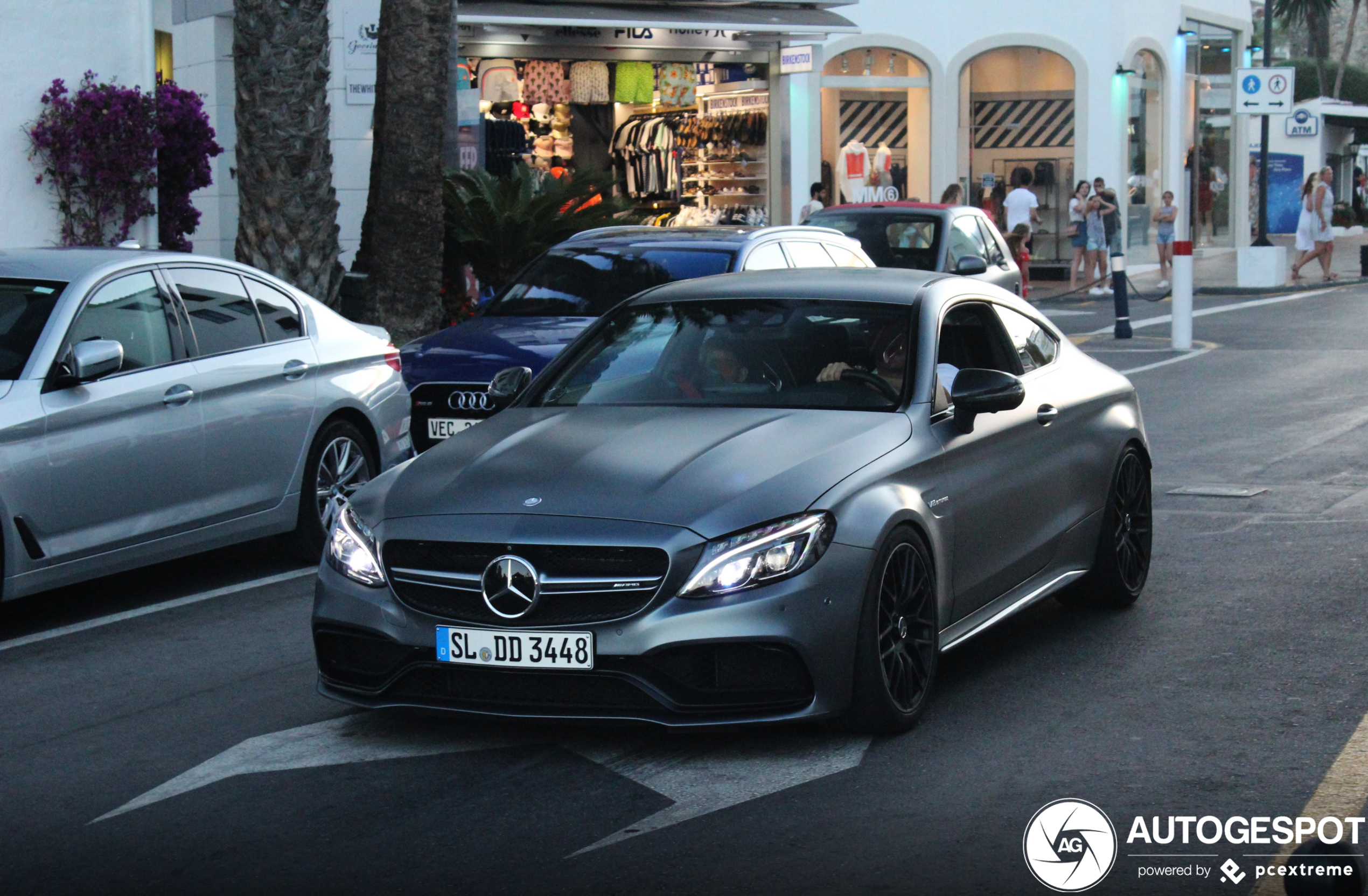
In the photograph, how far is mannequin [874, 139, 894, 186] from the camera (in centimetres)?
3450

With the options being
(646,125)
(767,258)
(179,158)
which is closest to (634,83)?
(646,125)

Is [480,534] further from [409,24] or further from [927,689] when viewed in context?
[409,24]

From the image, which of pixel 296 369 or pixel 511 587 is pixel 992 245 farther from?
pixel 511 587

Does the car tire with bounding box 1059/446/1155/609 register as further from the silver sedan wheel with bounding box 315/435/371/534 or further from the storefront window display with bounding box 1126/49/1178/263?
the storefront window display with bounding box 1126/49/1178/263

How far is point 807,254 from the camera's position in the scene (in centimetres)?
1296

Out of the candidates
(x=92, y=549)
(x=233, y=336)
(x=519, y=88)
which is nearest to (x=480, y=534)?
(x=92, y=549)

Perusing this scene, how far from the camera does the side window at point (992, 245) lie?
17844 mm

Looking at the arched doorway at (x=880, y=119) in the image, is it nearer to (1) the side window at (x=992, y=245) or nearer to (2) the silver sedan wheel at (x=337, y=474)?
(1) the side window at (x=992, y=245)

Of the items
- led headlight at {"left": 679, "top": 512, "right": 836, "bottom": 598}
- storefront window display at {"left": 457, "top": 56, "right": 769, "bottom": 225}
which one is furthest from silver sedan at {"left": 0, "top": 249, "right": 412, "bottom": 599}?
storefront window display at {"left": 457, "top": 56, "right": 769, "bottom": 225}

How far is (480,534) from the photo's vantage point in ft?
18.1

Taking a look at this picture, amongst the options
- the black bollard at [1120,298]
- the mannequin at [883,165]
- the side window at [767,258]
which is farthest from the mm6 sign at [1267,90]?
the side window at [767,258]

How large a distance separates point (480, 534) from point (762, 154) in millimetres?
24482

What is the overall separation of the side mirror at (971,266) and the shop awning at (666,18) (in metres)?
9.17

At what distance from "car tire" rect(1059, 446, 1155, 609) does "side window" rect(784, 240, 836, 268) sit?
4870 mm
